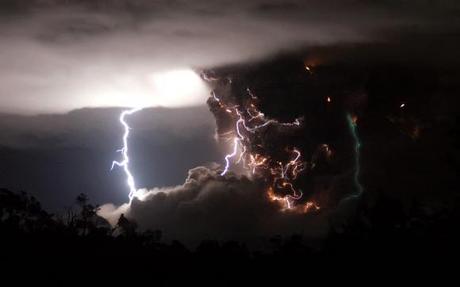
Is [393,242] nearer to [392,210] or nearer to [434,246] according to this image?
[434,246]

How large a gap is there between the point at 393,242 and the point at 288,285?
996 cm

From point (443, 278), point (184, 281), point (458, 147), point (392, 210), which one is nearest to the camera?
point (443, 278)

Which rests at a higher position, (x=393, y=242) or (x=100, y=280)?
(x=393, y=242)

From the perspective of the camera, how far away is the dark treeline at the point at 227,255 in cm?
3803

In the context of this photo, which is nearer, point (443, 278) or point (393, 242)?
point (443, 278)

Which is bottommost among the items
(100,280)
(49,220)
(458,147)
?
(100,280)

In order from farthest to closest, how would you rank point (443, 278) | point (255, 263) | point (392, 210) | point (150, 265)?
point (392, 210) → point (255, 263) → point (150, 265) → point (443, 278)

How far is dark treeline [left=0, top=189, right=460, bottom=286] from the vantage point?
3803 centimetres

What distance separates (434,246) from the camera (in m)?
41.6

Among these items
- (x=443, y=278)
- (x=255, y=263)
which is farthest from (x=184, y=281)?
(x=443, y=278)

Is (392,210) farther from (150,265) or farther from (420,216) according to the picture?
(150,265)

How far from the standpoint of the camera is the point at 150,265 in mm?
44688

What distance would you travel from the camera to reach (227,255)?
50.3m

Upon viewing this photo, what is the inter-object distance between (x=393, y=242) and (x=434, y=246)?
499 centimetres
